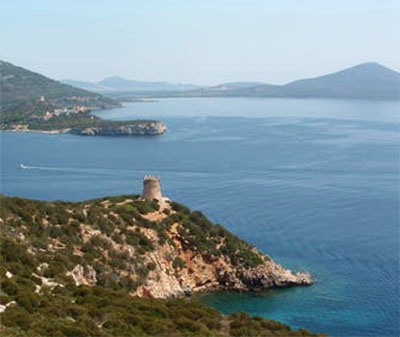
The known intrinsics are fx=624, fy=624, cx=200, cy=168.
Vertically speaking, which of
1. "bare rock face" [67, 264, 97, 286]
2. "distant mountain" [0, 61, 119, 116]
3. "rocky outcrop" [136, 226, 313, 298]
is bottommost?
"rocky outcrop" [136, 226, 313, 298]

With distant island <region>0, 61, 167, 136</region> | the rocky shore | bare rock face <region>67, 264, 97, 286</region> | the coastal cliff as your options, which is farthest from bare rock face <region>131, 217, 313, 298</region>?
distant island <region>0, 61, 167, 136</region>

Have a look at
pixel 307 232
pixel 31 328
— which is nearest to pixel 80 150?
pixel 307 232

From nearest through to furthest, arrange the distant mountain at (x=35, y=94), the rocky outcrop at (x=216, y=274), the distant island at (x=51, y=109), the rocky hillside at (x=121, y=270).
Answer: the rocky hillside at (x=121, y=270)
the rocky outcrop at (x=216, y=274)
the distant island at (x=51, y=109)
the distant mountain at (x=35, y=94)

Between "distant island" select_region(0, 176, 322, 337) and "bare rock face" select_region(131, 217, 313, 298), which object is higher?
"distant island" select_region(0, 176, 322, 337)

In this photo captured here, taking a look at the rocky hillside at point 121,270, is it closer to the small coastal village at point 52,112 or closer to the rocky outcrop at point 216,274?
the rocky outcrop at point 216,274

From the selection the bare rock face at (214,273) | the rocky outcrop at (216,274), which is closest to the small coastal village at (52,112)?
the bare rock face at (214,273)

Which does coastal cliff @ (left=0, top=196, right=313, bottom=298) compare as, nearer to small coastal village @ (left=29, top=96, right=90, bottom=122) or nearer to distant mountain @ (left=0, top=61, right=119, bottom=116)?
small coastal village @ (left=29, top=96, right=90, bottom=122)
